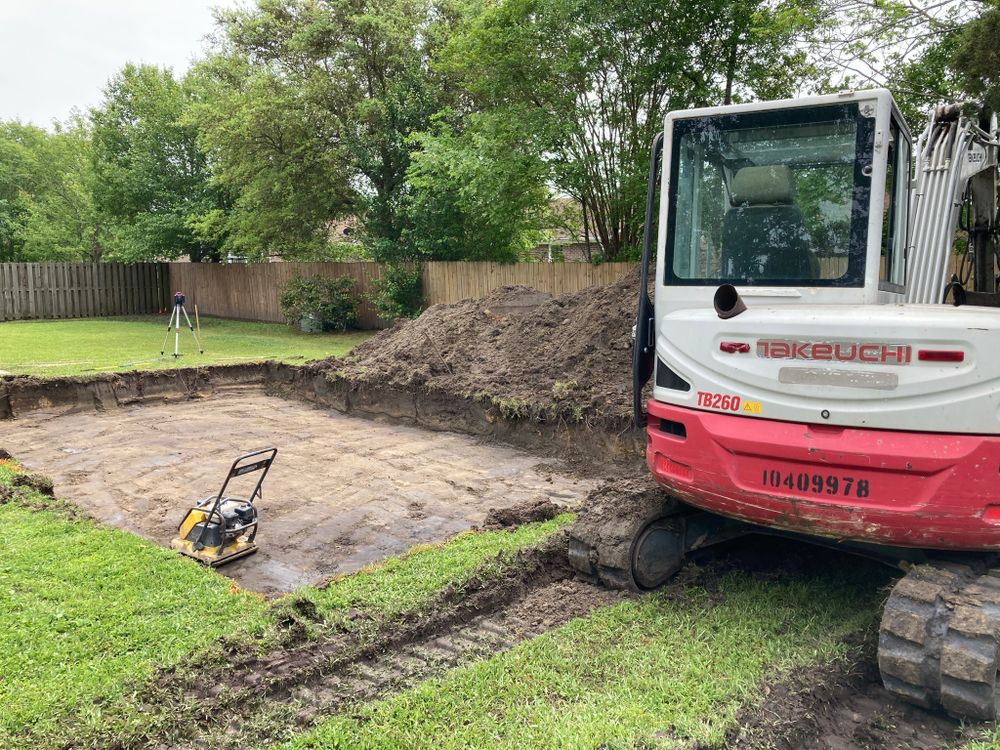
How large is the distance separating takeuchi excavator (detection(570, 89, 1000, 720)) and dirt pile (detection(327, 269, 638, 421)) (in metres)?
3.98

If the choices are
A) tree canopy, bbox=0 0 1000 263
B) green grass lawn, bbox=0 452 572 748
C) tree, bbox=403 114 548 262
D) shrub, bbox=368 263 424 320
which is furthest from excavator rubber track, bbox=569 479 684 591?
shrub, bbox=368 263 424 320

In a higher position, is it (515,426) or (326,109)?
Result: (326,109)

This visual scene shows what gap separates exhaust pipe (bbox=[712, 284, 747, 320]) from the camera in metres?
3.92

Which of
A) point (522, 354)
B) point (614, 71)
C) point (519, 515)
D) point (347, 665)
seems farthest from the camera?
point (614, 71)

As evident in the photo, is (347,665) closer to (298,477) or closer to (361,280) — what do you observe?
(298,477)

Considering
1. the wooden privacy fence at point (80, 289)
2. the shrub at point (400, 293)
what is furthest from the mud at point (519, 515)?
the wooden privacy fence at point (80, 289)

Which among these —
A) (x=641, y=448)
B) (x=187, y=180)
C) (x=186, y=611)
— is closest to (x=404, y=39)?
(x=187, y=180)

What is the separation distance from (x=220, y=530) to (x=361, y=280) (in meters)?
15.9

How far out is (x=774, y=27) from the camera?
38.4 feet

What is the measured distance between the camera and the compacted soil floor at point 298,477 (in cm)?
584

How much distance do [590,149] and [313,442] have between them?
8924 mm

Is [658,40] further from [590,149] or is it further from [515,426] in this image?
[515,426]

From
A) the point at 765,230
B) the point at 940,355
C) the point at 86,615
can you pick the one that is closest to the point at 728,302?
the point at 765,230

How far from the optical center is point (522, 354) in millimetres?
10617
